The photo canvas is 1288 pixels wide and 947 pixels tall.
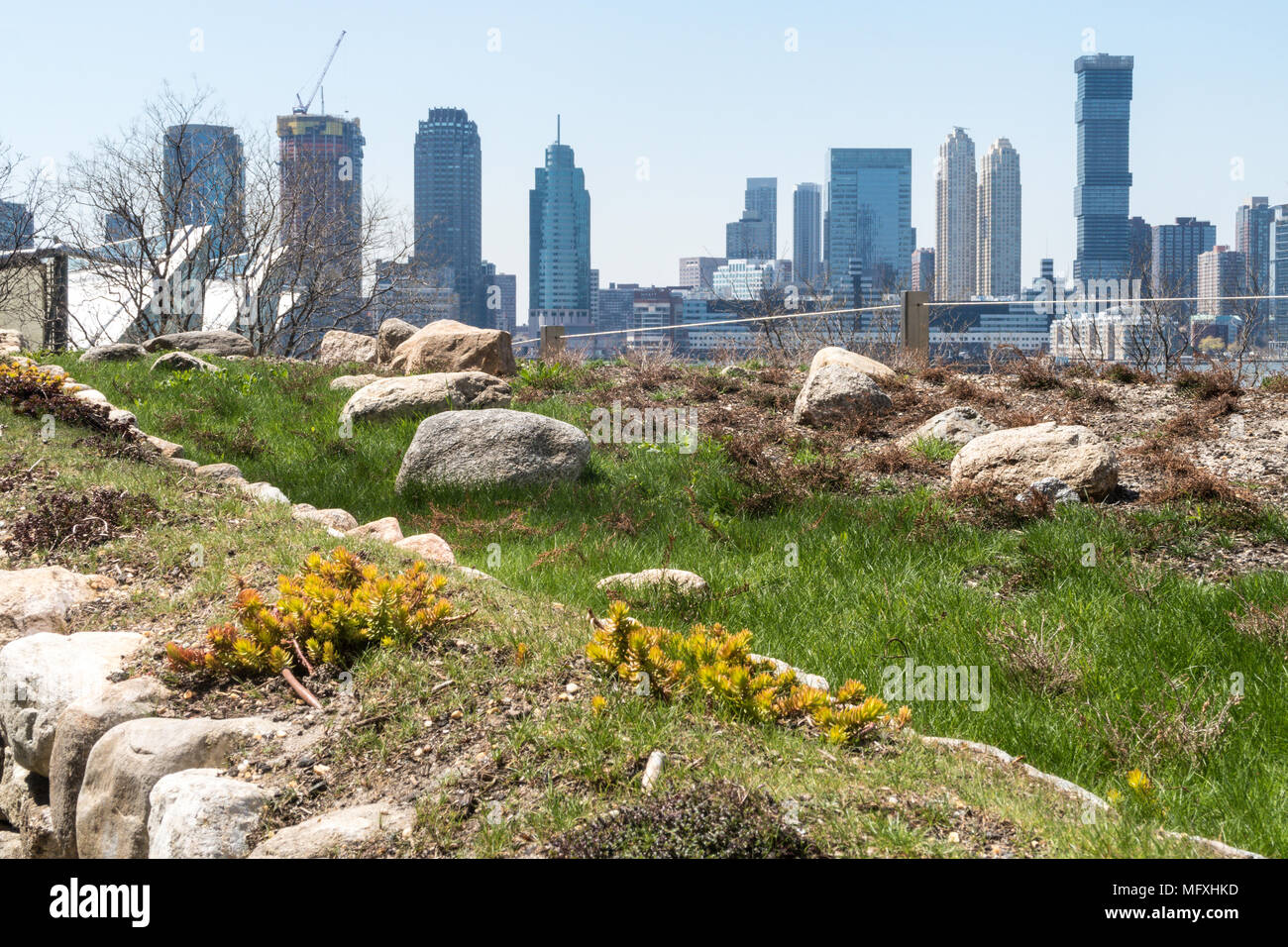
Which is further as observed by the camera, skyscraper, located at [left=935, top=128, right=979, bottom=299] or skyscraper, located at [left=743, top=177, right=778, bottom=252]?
skyscraper, located at [left=743, top=177, right=778, bottom=252]

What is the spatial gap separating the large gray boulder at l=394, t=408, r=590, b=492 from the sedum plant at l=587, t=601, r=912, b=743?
4.07 m

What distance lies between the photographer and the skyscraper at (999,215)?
3174 inches

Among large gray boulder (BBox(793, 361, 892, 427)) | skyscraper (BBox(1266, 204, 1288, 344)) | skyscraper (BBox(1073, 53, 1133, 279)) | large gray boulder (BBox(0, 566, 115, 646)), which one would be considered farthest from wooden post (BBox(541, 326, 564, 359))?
skyscraper (BBox(1073, 53, 1133, 279))

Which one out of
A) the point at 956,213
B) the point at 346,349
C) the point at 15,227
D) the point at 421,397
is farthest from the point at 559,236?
the point at 421,397

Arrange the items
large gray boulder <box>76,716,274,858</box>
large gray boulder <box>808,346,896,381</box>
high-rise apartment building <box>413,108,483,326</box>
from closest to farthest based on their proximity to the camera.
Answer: large gray boulder <box>76,716,274,858</box> → large gray boulder <box>808,346,896,381</box> → high-rise apartment building <box>413,108,483,326</box>

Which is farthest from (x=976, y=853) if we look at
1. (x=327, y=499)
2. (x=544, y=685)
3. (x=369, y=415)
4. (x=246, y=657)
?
(x=369, y=415)

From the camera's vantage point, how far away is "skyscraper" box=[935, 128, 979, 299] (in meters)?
80.1

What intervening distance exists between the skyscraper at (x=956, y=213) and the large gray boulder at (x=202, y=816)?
74410 mm

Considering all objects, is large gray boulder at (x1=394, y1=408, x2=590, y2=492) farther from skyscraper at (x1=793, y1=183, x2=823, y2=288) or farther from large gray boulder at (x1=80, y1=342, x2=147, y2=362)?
skyscraper at (x1=793, y1=183, x2=823, y2=288)

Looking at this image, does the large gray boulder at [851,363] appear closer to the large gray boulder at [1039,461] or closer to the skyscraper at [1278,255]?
the large gray boulder at [1039,461]

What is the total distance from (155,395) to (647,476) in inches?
243

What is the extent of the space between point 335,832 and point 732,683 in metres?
1.36

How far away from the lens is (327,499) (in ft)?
25.8

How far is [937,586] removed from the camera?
17.7 ft
